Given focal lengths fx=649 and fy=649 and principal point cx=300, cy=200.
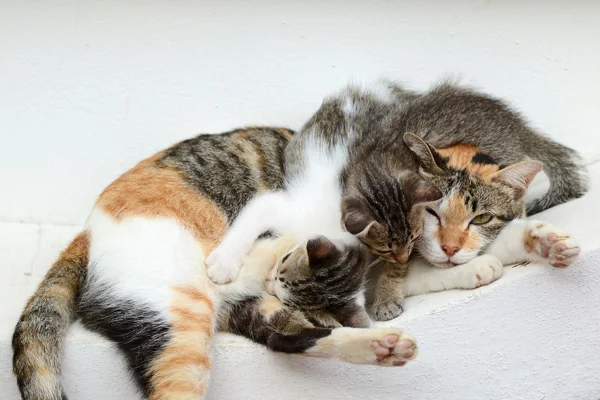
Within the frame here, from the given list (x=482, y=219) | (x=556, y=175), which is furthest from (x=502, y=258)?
(x=556, y=175)

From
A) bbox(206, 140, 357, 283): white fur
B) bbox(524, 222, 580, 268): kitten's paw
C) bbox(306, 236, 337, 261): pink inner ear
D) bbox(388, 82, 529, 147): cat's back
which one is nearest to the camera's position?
bbox(524, 222, 580, 268): kitten's paw

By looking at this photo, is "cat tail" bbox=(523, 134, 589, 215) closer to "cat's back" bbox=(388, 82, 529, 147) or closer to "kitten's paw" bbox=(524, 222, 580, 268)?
"cat's back" bbox=(388, 82, 529, 147)

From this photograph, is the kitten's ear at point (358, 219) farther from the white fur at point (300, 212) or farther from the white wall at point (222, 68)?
the white wall at point (222, 68)

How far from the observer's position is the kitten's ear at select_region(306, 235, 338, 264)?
1862 mm

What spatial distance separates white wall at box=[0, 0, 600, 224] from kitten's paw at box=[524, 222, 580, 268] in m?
0.90

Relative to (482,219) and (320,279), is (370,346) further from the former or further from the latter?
(482,219)

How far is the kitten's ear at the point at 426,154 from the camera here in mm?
1972

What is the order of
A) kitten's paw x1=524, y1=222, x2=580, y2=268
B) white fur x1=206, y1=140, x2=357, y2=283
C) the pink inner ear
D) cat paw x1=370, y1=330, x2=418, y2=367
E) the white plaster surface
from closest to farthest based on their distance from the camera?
cat paw x1=370, y1=330, x2=418, y2=367, kitten's paw x1=524, y1=222, x2=580, y2=268, the pink inner ear, white fur x1=206, y1=140, x2=357, y2=283, the white plaster surface

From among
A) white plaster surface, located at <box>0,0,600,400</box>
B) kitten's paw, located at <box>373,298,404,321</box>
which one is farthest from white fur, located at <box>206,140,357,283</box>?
white plaster surface, located at <box>0,0,600,400</box>

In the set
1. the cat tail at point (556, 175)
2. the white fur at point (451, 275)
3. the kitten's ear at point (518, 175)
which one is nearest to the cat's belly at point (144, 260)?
the white fur at point (451, 275)

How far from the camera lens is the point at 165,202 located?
1957 millimetres

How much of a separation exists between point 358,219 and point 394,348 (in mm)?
412

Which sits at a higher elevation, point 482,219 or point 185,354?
point 482,219

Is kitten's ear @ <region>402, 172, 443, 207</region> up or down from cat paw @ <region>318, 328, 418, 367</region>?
up
